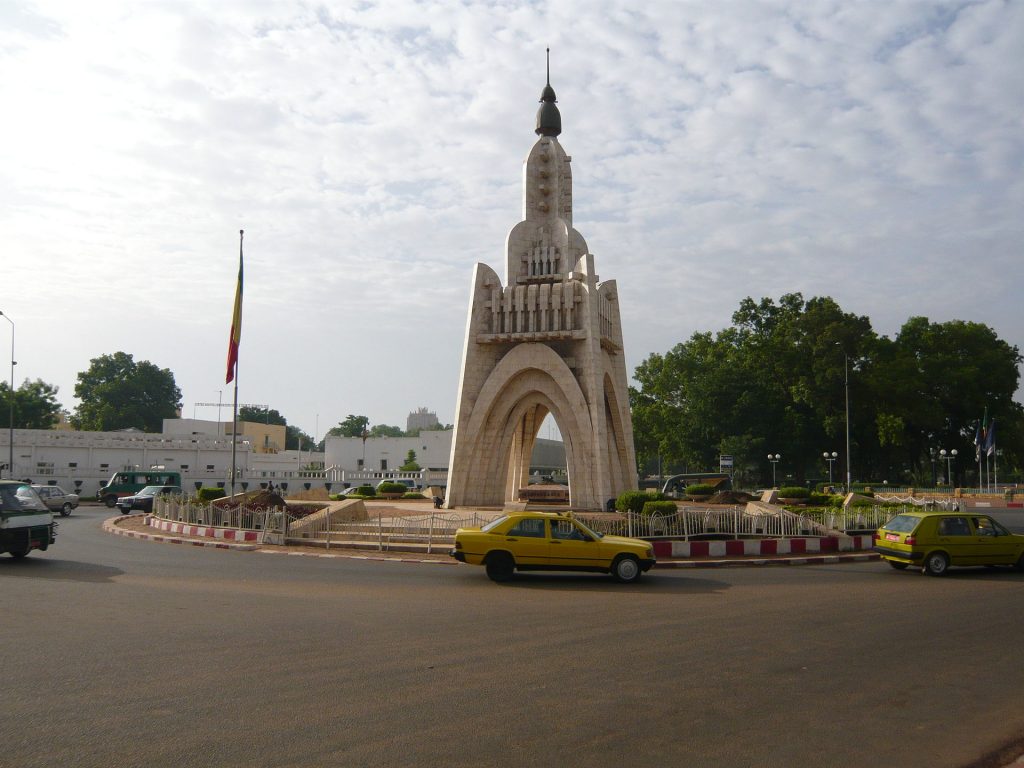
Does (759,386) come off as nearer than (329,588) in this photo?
No

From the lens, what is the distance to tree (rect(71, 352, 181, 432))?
94312mm

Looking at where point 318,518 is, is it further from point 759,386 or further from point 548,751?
point 759,386

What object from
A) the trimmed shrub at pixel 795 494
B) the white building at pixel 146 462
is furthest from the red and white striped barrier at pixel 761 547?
the white building at pixel 146 462

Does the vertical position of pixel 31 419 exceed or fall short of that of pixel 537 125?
it falls short

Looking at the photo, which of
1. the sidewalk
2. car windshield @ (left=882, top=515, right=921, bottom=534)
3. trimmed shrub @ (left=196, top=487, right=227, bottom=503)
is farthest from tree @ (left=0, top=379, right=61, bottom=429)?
car windshield @ (left=882, top=515, right=921, bottom=534)

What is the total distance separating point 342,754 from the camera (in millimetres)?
5773

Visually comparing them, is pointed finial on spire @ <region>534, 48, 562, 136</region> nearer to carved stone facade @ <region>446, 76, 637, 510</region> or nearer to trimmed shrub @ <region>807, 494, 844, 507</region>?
carved stone facade @ <region>446, 76, 637, 510</region>

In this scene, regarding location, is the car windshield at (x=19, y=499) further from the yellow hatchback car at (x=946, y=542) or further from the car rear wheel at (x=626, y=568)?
the yellow hatchback car at (x=946, y=542)

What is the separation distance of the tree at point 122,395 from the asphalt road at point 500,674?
88.2m

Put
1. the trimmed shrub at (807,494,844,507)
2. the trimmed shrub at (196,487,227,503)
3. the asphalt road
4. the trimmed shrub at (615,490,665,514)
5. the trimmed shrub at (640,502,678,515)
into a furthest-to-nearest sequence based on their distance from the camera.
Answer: the trimmed shrub at (807,494,844,507) < the trimmed shrub at (196,487,227,503) < the trimmed shrub at (615,490,665,514) < the trimmed shrub at (640,502,678,515) < the asphalt road

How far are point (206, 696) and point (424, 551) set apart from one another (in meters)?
12.6

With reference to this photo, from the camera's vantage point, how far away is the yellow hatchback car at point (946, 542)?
1605 cm

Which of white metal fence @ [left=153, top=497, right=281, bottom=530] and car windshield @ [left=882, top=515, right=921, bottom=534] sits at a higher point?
car windshield @ [left=882, top=515, right=921, bottom=534]

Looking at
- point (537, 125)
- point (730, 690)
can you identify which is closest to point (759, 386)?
point (537, 125)
